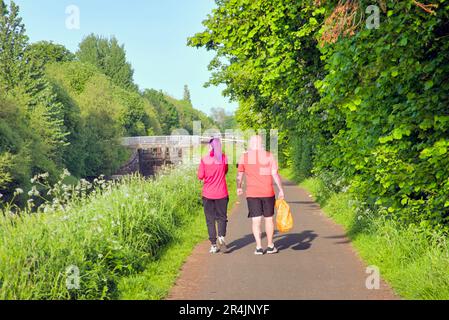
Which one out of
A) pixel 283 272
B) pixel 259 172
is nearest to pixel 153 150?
pixel 259 172

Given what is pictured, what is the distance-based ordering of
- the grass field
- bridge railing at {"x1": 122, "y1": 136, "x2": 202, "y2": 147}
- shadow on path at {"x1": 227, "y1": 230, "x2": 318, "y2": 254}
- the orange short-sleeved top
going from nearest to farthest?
the grass field
the orange short-sleeved top
shadow on path at {"x1": 227, "y1": 230, "x2": 318, "y2": 254}
bridge railing at {"x1": 122, "y1": 136, "x2": 202, "y2": 147}

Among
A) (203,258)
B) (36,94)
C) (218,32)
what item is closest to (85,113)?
(36,94)

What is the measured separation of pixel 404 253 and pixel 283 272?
180 cm

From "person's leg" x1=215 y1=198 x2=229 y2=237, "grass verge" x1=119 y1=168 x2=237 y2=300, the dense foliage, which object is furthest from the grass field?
the dense foliage

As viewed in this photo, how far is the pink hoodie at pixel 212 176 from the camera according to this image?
33.7 ft

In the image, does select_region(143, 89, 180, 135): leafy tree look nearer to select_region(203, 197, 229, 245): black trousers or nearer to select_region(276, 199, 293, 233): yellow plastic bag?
select_region(203, 197, 229, 245): black trousers

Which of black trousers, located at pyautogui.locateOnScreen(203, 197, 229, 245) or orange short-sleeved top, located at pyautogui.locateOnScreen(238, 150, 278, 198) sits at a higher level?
orange short-sleeved top, located at pyautogui.locateOnScreen(238, 150, 278, 198)

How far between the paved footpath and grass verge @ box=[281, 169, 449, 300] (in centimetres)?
23

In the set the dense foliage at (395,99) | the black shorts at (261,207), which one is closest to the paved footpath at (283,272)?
the black shorts at (261,207)

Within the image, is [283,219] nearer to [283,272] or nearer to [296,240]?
[296,240]

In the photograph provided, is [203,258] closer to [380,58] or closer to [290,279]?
[290,279]

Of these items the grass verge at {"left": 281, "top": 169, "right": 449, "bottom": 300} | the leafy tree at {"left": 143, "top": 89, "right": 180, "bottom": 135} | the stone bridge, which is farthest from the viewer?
the leafy tree at {"left": 143, "top": 89, "right": 180, "bottom": 135}

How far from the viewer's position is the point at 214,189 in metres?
10.3

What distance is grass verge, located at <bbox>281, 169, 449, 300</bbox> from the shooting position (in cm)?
671
